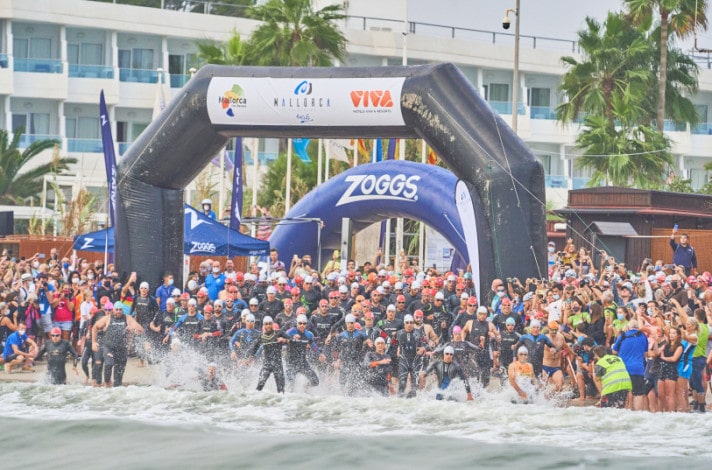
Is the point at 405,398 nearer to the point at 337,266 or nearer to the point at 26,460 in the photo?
the point at 26,460

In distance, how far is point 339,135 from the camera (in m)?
25.8

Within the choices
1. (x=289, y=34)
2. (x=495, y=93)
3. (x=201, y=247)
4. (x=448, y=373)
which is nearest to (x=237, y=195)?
(x=201, y=247)

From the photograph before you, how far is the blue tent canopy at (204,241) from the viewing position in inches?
1154

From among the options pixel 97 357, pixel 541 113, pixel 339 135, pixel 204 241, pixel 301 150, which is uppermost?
pixel 541 113

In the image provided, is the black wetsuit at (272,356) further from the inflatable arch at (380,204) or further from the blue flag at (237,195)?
the blue flag at (237,195)

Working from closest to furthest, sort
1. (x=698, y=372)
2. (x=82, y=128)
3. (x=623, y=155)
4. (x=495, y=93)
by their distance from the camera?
(x=698, y=372), (x=623, y=155), (x=82, y=128), (x=495, y=93)

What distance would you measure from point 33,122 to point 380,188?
2931 cm

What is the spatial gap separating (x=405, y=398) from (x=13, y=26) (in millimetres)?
37765

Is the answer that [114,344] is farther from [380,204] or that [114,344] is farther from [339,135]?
[380,204]

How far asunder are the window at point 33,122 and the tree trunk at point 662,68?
25.2m

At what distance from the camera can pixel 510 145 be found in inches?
940

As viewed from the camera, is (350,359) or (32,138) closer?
(350,359)

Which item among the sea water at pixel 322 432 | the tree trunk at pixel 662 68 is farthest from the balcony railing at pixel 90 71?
the sea water at pixel 322 432

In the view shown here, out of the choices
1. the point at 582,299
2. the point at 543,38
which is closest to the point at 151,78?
the point at 543,38
